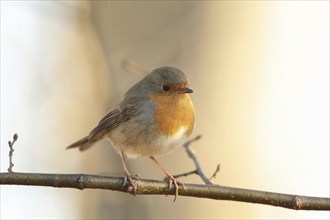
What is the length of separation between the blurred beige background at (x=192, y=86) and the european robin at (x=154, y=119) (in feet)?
1.63

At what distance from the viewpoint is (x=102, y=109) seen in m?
5.81

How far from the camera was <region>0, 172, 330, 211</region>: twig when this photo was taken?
2.90m

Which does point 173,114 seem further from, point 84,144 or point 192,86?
point 192,86

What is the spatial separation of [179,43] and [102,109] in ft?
3.85

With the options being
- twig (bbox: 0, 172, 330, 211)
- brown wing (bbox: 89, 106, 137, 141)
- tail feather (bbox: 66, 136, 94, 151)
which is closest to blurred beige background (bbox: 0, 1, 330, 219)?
brown wing (bbox: 89, 106, 137, 141)

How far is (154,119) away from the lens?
12.3ft

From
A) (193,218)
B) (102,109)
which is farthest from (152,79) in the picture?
(102,109)

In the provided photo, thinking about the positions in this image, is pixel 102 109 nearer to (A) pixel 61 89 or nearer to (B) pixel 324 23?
(A) pixel 61 89

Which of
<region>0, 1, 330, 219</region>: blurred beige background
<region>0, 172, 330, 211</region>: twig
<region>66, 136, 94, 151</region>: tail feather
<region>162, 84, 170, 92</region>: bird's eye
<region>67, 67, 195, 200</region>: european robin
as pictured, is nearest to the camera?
<region>0, 172, 330, 211</region>: twig

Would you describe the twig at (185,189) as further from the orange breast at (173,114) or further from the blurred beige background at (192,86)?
the blurred beige background at (192,86)

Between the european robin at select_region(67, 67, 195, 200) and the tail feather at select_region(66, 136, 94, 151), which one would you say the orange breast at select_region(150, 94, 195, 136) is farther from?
the tail feather at select_region(66, 136, 94, 151)

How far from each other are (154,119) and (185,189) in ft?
2.28

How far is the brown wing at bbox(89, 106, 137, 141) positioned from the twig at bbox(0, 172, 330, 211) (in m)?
0.79

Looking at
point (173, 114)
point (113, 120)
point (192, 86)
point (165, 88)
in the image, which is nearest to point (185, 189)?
point (173, 114)
